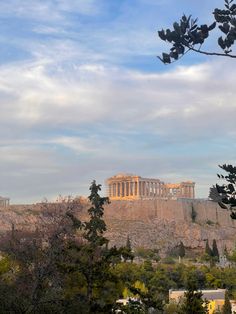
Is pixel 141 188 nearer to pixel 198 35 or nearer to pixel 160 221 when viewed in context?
pixel 160 221

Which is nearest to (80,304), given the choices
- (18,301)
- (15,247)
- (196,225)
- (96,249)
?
(18,301)

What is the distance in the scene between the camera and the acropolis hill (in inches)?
4006

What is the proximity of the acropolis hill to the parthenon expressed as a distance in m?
16.2

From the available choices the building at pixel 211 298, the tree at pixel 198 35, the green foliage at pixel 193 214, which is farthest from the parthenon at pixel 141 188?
the tree at pixel 198 35

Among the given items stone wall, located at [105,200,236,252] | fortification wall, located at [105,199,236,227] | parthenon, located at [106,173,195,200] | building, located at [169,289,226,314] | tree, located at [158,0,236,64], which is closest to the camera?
tree, located at [158,0,236,64]

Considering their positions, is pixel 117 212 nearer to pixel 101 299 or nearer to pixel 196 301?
pixel 196 301

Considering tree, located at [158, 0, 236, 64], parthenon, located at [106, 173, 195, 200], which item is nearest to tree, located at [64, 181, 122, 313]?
tree, located at [158, 0, 236, 64]

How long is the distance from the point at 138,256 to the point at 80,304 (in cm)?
7232

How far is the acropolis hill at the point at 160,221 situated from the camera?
101750 millimetres

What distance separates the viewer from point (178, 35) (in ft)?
22.6

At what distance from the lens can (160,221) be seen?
10956cm

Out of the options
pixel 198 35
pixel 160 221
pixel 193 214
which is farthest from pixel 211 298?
pixel 193 214

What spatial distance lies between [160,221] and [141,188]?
84.3 feet

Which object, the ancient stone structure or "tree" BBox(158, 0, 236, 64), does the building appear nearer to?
"tree" BBox(158, 0, 236, 64)
